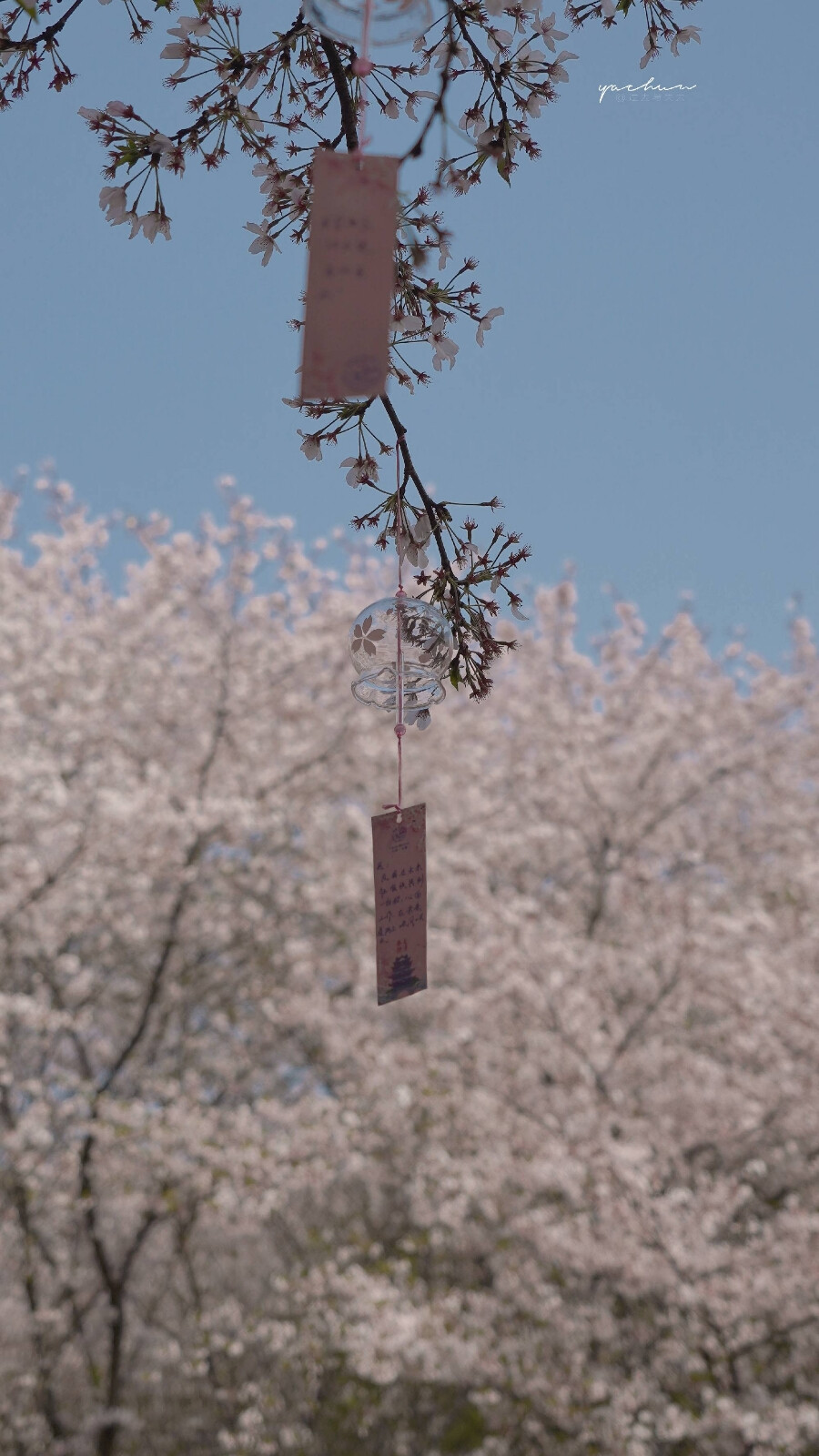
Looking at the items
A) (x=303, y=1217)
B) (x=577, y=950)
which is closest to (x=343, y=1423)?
(x=303, y=1217)

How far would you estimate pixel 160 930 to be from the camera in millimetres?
8211

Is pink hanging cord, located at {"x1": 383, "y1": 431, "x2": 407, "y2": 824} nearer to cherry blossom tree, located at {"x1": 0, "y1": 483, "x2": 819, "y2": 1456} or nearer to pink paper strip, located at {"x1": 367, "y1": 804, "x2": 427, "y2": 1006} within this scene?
pink paper strip, located at {"x1": 367, "y1": 804, "x2": 427, "y2": 1006}

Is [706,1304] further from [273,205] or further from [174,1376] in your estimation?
[273,205]

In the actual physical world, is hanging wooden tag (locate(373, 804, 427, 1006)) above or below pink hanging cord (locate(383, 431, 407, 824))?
below

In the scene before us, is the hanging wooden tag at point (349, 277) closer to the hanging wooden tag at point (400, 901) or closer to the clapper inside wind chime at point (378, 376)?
the clapper inside wind chime at point (378, 376)

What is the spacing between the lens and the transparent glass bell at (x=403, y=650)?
2334 mm

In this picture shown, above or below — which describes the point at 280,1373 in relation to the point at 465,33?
below

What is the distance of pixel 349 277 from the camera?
1.79 m

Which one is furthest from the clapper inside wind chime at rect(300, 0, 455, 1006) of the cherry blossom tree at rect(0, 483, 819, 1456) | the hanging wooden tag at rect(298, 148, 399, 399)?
the cherry blossom tree at rect(0, 483, 819, 1456)

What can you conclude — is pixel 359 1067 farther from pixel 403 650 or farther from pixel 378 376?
pixel 378 376

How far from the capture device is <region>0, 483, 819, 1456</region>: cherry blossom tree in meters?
6.28

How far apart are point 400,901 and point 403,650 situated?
57cm

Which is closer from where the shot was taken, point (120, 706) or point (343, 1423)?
point (343, 1423)

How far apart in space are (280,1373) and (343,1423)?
53 cm
